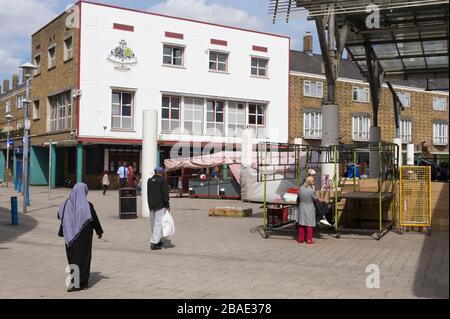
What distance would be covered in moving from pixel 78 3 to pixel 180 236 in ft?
83.6

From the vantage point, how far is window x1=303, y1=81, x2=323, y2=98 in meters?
46.2

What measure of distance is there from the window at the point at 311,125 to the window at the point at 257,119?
20.7 feet

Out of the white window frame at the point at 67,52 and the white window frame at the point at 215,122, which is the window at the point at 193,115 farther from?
the white window frame at the point at 67,52

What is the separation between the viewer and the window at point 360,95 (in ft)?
164

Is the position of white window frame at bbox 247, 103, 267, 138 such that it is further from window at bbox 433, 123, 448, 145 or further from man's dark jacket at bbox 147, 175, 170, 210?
man's dark jacket at bbox 147, 175, 170, 210

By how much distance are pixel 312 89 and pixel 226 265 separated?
39438 millimetres

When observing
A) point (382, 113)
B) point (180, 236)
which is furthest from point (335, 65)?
point (382, 113)

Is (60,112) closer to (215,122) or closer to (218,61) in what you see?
(215,122)

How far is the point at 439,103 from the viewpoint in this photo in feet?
183

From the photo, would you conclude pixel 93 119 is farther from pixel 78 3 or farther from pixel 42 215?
pixel 42 215

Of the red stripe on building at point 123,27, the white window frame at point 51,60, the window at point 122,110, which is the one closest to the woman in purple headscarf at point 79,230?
the window at point 122,110

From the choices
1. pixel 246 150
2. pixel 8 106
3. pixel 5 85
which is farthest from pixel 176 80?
pixel 5 85

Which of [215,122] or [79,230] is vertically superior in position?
[215,122]

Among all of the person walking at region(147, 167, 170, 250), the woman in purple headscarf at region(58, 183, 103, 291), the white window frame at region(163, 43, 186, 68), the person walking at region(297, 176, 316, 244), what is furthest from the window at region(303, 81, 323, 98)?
the woman in purple headscarf at region(58, 183, 103, 291)
